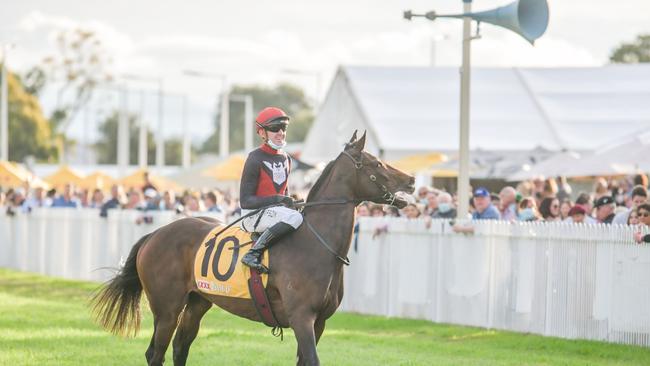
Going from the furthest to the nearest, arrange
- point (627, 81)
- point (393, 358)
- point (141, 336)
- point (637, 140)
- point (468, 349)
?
point (627, 81)
point (637, 140)
point (141, 336)
point (468, 349)
point (393, 358)

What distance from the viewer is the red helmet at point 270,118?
1046cm

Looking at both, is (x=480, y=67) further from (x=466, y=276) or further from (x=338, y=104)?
(x=466, y=276)

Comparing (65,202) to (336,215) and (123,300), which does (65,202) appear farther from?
(336,215)

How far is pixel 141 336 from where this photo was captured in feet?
49.6

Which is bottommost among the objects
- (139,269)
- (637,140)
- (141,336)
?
(141,336)

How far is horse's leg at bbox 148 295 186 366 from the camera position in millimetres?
11289

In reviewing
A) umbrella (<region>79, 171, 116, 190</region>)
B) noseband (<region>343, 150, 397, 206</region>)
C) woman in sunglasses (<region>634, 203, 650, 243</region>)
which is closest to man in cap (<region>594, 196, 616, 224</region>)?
woman in sunglasses (<region>634, 203, 650, 243</region>)

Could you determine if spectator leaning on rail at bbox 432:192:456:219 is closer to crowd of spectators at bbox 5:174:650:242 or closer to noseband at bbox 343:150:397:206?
crowd of spectators at bbox 5:174:650:242

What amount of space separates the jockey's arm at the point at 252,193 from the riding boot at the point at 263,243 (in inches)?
9.2

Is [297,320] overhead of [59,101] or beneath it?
beneath

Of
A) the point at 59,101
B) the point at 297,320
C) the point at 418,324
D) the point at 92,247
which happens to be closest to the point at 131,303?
the point at 297,320

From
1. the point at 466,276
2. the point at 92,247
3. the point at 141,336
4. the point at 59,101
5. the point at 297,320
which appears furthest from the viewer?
the point at 59,101

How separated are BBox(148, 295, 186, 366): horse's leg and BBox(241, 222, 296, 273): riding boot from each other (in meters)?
1.31

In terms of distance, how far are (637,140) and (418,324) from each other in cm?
589
